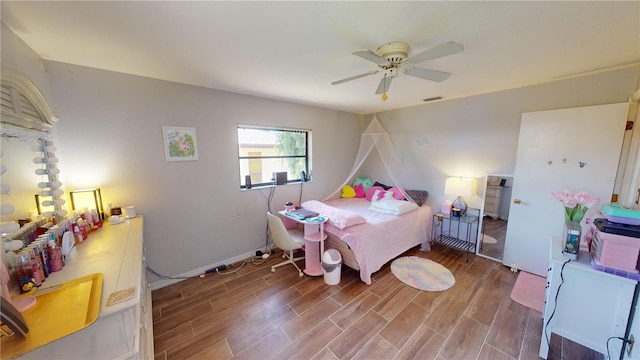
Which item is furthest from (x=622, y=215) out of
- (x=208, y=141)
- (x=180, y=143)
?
(x=180, y=143)

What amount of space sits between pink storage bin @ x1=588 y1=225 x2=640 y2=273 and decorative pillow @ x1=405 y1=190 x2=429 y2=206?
212 cm

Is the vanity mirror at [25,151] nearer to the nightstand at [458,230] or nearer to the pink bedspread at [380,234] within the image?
the pink bedspread at [380,234]

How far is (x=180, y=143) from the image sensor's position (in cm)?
246

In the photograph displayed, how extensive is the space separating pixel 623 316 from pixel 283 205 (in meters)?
3.30

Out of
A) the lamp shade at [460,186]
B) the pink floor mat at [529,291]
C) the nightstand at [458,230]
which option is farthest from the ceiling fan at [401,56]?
the pink floor mat at [529,291]

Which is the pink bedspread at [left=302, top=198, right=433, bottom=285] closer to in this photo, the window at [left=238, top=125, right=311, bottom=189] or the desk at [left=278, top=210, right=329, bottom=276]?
the desk at [left=278, top=210, right=329, bottom=276]

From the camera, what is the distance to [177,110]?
2404 mm

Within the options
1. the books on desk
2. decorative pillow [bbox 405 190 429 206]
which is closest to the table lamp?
decorative pillow [bbox 405 190 429 206]

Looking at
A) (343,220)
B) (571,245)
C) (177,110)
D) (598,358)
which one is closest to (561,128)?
(571,245)

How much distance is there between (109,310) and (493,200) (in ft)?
14.0

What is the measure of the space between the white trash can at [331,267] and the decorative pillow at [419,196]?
178 centimetres

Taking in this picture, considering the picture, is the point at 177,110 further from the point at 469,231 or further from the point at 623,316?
the point at 469,231

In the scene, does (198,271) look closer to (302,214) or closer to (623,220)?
(302,214)

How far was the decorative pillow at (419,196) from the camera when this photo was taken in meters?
3.51
